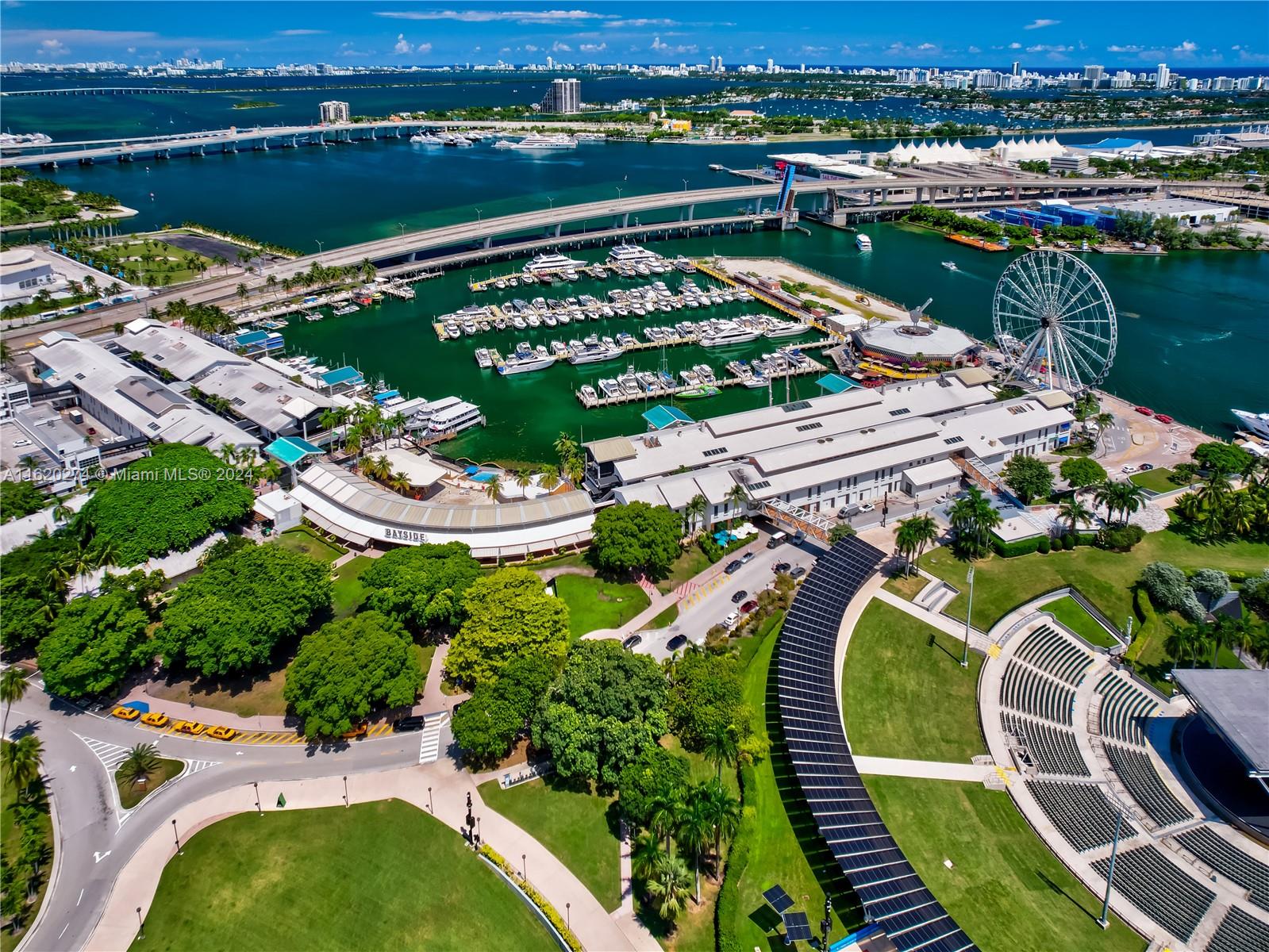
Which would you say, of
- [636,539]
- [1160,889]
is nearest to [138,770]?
[636,539]

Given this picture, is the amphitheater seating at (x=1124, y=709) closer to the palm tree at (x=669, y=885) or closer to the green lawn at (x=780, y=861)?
→ the green lawn at (x=780, y=861)

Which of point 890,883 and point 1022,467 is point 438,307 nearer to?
point 1022,467

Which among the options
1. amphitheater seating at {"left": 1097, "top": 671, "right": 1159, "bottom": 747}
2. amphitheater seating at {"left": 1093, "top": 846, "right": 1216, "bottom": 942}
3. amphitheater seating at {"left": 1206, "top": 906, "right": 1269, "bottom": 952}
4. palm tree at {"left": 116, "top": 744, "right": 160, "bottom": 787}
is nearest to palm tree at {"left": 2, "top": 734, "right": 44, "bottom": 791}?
palm tree at {"left": 116, "top": 744, "right": 160, "bottom": 787}

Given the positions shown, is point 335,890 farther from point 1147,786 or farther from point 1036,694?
point 1147,786

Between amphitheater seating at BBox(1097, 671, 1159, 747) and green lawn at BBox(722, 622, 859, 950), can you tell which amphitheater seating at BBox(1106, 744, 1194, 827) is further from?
green lawn at BBox(722, 622, 859, 950)

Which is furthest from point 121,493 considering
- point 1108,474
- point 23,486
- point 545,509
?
point 1108,474
